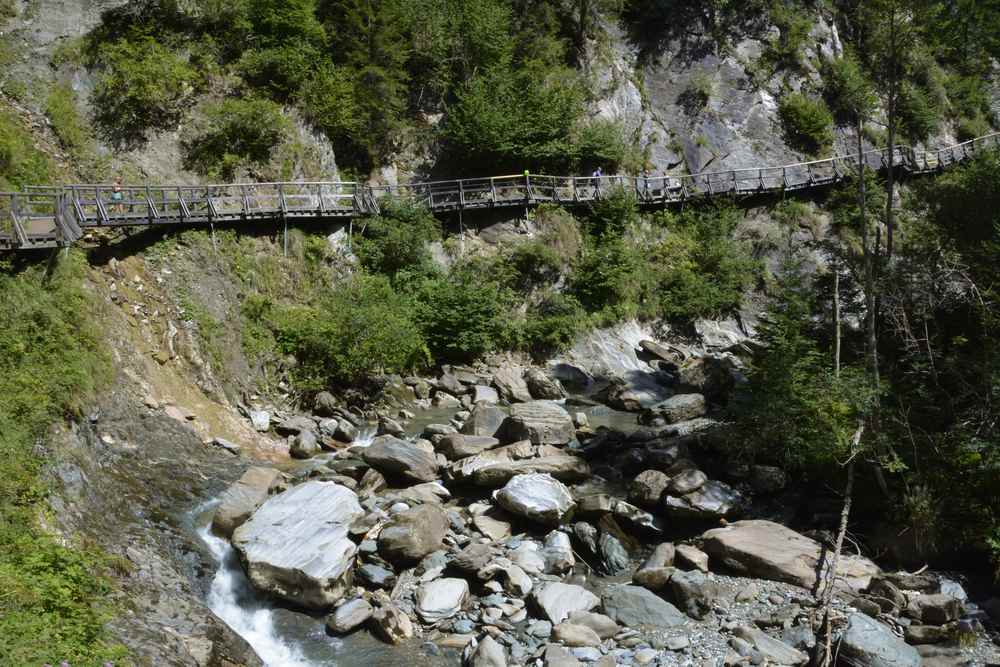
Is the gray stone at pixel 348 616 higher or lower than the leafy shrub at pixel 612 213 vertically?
lower

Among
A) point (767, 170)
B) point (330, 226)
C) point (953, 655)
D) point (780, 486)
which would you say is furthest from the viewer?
point (767, 170)

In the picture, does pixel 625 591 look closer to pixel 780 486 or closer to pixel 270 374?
pixel 780 486

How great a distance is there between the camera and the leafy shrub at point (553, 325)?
23.9 meters

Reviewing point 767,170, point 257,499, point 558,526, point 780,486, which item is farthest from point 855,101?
point 767,170

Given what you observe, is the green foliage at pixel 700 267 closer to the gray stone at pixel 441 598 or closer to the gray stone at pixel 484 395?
the gray stone at pixel 484 395

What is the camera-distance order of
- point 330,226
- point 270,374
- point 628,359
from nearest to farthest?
point 270,374 < point 330,226 < point 628,359

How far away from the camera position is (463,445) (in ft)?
49.0

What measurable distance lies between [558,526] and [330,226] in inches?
563

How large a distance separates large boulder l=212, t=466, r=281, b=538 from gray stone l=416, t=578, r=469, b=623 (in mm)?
3271

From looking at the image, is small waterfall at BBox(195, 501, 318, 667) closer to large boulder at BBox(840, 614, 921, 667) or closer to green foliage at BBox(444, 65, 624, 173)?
large boulder at BBox(840, 614, 921, 667)

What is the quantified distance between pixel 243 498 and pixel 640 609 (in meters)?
6.66

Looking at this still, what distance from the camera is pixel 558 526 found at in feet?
39.7

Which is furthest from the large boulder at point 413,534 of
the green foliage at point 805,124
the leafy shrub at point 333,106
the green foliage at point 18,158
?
the green foliage at point 805,124

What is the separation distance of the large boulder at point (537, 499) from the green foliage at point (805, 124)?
1211 inches
